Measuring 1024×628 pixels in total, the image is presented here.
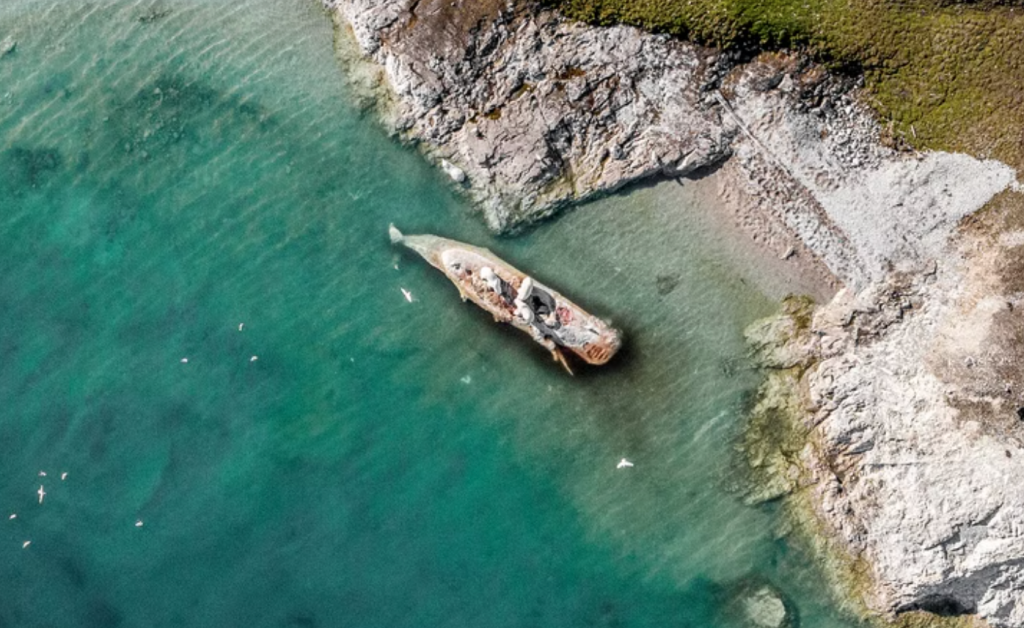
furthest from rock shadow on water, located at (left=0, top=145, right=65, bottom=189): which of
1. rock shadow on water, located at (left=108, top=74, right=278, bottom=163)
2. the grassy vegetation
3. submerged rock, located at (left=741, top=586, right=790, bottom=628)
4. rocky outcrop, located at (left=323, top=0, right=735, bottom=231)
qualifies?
submerged rock, located at (left=741, top=586, right=790, bottom=628)

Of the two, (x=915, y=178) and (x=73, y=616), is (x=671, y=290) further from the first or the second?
(x=73, y=616)

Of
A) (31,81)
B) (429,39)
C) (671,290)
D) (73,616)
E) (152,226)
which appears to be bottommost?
(73,616)

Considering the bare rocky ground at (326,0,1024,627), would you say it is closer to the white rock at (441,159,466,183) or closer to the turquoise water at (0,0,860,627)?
the white rock at (441,159,466,183)

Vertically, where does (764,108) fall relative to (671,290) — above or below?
above

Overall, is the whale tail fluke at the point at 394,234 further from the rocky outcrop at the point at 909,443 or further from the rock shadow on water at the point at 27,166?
the rocky outcrop at the point at 909,443

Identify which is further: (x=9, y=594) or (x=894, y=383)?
(x=9, y=594)

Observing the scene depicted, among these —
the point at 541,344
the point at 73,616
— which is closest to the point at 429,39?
the point at 541,344

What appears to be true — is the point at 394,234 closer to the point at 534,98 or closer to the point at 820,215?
the point at 534,98
